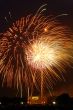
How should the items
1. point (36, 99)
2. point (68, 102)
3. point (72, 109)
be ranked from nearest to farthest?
point (72, 109), point (68, 102), point (36, 99)

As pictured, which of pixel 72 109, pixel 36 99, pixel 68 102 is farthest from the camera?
Answer: pixel 36 99

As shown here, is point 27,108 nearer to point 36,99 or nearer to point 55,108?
point 55,108

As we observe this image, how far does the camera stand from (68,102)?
5681 cm

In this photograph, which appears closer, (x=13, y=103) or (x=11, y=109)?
(x=11, y=109)

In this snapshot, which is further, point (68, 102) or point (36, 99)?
point (36, 99)

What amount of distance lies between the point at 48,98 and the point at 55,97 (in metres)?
0.80

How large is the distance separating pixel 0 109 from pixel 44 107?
167 inches

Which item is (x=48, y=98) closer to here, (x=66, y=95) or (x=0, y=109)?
(x=66, y=95)

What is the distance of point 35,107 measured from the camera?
2087 inches

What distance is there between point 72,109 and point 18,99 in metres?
10.6

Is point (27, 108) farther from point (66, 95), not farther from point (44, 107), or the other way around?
point (66, 95)

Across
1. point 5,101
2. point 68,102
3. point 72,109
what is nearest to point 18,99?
point 5,101

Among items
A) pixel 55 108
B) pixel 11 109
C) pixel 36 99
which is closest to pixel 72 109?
pixel 55 108

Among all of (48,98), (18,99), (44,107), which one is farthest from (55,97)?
(44,107)
